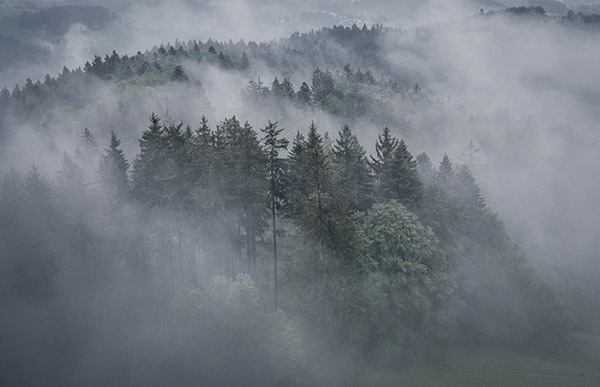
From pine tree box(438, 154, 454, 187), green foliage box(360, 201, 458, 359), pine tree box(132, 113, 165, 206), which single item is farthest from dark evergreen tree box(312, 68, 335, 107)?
pine tree box(132, 113, 165, 206)

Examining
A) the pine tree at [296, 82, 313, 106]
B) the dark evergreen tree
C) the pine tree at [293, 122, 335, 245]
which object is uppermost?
the dark evergreen tree

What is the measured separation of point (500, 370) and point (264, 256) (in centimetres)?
2915

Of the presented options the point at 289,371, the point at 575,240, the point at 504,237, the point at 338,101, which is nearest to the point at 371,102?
the point at 338,101

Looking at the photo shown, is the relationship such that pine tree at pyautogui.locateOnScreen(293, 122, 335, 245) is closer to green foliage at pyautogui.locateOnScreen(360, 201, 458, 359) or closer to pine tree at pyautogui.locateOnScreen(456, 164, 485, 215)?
green foliage at pyautogui.locateOnScreen(360, 201, 458, 359)

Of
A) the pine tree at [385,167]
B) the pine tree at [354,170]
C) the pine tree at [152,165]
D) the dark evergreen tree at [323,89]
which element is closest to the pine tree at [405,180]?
the pine tree at [385,167]

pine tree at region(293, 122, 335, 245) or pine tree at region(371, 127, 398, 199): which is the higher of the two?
pine tree at region(371, 127, 398, 199)

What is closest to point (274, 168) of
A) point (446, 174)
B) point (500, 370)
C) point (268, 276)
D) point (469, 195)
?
point (268, 276)

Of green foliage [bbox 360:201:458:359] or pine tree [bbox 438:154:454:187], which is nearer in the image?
green foliage [bbox 360:201:458:359]

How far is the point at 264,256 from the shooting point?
2042 inches

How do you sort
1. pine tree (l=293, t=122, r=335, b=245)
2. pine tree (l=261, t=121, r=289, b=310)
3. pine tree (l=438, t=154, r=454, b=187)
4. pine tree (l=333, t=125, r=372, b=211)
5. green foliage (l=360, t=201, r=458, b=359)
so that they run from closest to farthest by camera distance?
pine tree (l=293, t=122, r=335, b=245)
pine tree (l=261, t=121, r=289, b=310)
green foliage (l=360, t=201, r=458, b=359)
pine tree (l=333, t=125, r=372, b=211)
pine tree (l=438, t=154, r=454, b=187)

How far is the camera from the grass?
1721 inches

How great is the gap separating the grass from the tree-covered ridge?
2135 millimetres

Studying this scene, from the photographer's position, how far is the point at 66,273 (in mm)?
51750

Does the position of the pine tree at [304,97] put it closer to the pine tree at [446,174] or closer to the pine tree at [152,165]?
the pine tree at [446,174]
